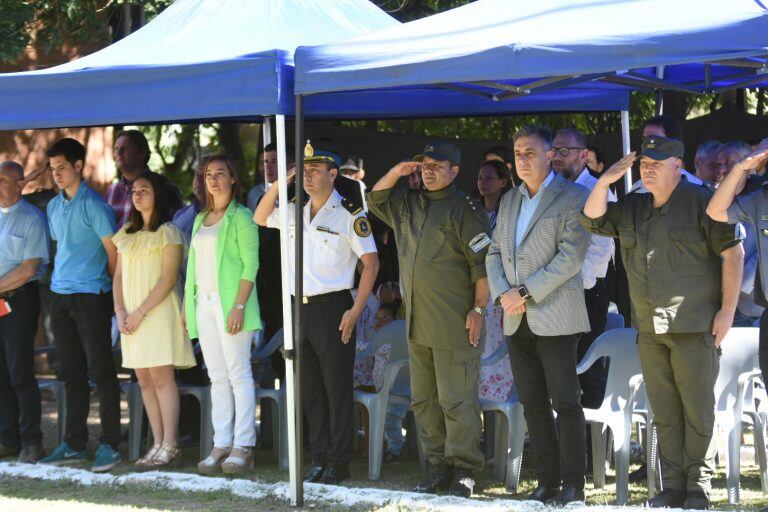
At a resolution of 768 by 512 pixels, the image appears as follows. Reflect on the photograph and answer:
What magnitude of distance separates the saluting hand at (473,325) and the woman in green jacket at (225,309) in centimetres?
138

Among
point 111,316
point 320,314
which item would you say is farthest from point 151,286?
point 320,314

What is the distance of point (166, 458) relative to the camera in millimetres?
7074

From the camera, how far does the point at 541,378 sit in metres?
5.85

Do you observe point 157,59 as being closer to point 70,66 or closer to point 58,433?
point 70,66

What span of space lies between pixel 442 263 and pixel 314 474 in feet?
4.52

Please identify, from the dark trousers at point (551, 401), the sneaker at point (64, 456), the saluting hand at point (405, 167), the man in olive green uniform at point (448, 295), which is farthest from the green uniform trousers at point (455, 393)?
the sneaker at point (64, 456)

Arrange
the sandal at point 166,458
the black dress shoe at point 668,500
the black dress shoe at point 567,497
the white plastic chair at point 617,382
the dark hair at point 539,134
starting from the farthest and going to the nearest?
the sandal at point 166,458
the white plastic chair at point 617,382
the dark hair at point 539,134
the black dress shoe at point 567,497
the black dress shoe at point 668,500

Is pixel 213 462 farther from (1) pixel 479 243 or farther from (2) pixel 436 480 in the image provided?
(1) pixel 479 243

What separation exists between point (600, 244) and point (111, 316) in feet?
9.99

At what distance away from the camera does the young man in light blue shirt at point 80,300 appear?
720 cm

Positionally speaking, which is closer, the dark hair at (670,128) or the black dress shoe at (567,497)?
the black dress shoe at (567,497)

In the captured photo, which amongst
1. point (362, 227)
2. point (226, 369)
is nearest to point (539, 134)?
point (362, 227)

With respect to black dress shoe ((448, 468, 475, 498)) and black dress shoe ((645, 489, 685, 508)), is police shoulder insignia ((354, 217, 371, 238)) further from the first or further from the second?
black dress shoe ((645, 489, 685, 508))

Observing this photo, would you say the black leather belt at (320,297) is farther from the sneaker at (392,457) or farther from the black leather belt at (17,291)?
the black leather belt at (17,291)
